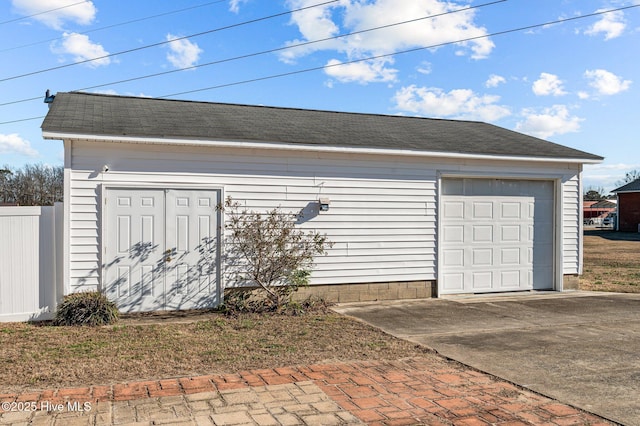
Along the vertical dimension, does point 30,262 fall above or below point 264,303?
above

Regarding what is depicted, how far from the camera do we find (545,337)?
6898mm

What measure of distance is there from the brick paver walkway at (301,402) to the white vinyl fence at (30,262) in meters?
3.66

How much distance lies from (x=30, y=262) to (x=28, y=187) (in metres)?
A: 27.2

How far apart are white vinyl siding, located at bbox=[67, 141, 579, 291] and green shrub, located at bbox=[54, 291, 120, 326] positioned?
0.40 m

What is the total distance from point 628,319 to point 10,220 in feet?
31.2

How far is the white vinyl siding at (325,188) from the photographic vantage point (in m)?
8.04

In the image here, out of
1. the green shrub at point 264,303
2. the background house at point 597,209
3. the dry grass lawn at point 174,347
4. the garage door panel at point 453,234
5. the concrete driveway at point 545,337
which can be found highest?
the background house at point 597,209

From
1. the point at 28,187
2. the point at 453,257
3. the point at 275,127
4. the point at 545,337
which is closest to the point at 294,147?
the point at 275,127

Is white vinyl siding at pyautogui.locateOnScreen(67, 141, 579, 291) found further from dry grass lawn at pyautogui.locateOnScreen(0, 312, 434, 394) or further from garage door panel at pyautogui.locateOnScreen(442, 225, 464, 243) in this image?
dry grass lawn at pyautogui.locateOnScreen(0, 312, 434, 394)

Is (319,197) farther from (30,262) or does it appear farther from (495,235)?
(30,262)

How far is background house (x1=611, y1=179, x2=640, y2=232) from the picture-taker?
3566cm

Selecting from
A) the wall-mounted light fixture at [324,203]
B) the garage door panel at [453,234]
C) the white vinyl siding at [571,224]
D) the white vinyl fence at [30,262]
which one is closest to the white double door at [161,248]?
the white vinyl fence at [30,262]

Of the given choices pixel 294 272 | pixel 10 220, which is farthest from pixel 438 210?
pixel 10 220

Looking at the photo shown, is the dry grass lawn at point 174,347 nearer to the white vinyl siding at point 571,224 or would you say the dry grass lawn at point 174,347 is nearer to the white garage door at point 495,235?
the white garage door at point 495,235
